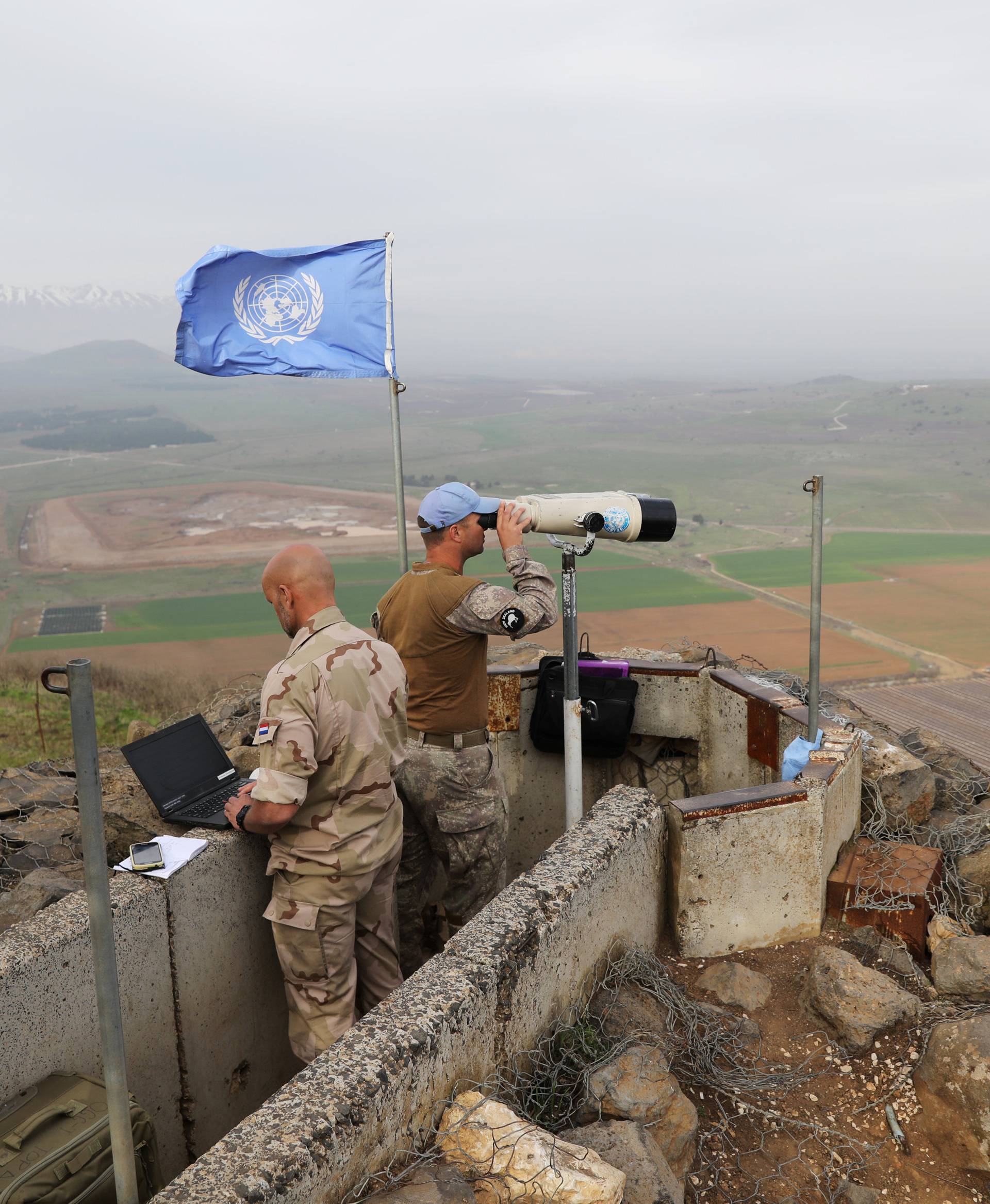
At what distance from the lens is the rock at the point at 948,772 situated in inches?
215

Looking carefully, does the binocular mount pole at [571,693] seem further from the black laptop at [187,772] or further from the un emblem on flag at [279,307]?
the un emblem on flag at [279,307]

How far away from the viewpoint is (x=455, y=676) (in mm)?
3883

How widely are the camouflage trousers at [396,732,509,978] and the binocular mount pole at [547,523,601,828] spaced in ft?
1.18

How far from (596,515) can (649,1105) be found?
6.94 feet

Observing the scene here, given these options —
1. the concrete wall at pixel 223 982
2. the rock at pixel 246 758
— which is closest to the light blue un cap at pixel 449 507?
the concrete wall at pixel 223 982

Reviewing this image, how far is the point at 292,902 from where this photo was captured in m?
3.20

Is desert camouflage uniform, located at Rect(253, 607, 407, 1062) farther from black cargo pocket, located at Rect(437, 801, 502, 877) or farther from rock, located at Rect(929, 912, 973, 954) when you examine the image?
rock, located at Rect(929, 912, 973, 954)

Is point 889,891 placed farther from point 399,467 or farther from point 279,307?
point 279,307

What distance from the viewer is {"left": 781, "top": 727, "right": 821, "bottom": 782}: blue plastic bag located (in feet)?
13.2

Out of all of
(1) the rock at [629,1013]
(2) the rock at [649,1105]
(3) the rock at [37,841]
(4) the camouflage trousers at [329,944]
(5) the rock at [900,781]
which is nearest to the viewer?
(2) the rock at [649,1105]

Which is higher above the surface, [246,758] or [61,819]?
[246,758]

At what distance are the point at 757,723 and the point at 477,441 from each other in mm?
128066

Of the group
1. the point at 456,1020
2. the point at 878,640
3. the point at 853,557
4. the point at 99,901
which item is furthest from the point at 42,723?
the point at 853,557

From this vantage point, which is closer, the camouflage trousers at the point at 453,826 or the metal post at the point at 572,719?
the camouflage trousers at the point at 453,826
